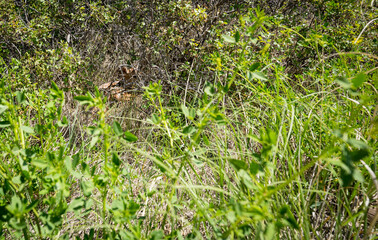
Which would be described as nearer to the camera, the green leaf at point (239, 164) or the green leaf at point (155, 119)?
the green leaf at point (239, 164)

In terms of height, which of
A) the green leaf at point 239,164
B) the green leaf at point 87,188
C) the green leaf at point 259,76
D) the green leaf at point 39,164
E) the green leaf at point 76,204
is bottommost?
the green leaf at point 76,204

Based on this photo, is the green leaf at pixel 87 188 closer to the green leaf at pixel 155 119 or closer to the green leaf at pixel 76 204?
the green leaf at pixel 76 204

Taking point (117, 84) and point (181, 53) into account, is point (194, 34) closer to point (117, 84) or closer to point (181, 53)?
point (181, 53)

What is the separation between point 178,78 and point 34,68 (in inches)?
57.1

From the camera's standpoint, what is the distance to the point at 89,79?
9.14 feet

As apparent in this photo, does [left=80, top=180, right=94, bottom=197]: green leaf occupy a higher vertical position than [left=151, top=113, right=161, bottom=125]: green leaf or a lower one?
lower

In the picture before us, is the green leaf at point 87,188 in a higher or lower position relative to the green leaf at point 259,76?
lower

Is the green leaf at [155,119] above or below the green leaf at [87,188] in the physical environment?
above

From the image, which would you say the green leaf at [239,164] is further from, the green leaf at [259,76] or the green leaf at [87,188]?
the green leaf at [87,188]

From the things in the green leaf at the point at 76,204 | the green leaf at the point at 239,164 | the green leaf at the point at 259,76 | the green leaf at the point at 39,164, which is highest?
the green leaf at the point at 259,76

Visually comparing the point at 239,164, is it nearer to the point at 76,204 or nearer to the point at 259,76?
the point at 259,76

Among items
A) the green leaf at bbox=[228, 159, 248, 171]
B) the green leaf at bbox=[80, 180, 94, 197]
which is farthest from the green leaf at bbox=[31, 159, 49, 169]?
the green leaf at bbox=[228, 159, 248, 171]

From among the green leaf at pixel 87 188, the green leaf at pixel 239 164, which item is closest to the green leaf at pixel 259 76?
the green leaf at pixel 239 164

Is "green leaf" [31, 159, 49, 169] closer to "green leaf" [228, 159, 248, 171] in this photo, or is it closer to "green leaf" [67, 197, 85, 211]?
"green leaf" [67, 197, 85, 211]
